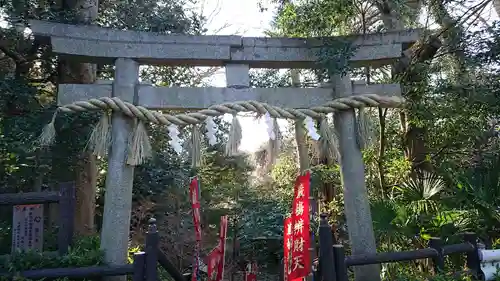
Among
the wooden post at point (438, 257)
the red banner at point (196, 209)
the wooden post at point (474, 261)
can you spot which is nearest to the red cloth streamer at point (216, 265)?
the red banner at point (196, 209)

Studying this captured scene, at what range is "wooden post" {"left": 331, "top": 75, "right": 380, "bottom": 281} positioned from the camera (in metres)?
3.58

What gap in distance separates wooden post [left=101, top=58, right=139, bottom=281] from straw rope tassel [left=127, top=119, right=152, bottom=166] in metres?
0.06

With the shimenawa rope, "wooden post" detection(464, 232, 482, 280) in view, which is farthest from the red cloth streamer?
"wooden post" detection(464, 232, 482, 280)

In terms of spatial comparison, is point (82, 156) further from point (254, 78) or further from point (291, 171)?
point (291, 171)

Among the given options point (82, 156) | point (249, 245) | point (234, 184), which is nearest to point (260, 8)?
point (82, 156)

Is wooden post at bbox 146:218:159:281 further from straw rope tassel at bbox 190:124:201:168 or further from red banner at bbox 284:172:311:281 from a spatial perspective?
red banner at bbox 284:172:311:281

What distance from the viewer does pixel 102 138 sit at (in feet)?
11.5

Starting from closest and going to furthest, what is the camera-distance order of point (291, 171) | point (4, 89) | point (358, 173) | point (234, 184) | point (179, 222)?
point (358, 173)
point (4, 89)
point (179, 222)
point (291, 171)
point (234, 184)

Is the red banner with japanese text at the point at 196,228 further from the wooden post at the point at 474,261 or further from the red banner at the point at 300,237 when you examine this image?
the wooden post at the point at 474,261

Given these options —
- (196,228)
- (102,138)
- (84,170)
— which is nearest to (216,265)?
(196,228)

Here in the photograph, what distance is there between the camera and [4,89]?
14.4 feet

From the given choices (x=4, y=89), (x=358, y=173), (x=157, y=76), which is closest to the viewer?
(x=358, y=173)

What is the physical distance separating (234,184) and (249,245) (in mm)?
2145

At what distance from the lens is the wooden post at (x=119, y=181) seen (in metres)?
3.42
